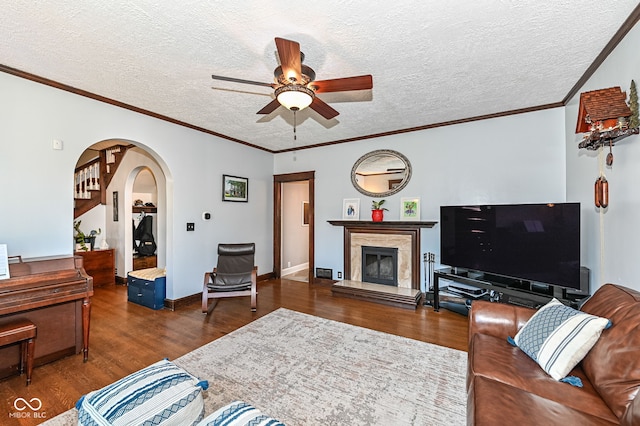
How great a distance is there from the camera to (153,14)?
1.83m

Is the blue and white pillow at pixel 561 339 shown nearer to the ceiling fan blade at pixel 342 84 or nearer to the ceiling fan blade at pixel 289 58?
the ceiling fan blade at pixel 342 84

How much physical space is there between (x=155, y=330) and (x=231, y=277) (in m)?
1.11

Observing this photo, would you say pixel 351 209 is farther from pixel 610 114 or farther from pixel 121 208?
pixel 121 208

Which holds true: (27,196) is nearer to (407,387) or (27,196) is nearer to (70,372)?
(70,372)

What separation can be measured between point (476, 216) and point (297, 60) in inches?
110

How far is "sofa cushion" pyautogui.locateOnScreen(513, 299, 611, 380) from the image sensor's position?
4.83 feet

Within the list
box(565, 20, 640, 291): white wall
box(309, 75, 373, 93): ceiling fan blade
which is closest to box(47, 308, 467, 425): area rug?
box(565, 20, 640, 291): white wall

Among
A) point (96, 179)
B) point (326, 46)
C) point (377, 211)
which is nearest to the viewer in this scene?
point (326, 46)

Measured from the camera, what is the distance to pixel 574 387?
1.40 metres

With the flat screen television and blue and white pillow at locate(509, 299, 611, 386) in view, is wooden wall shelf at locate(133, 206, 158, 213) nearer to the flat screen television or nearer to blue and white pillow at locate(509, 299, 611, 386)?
the flat screen television

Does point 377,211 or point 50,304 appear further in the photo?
point 377,211

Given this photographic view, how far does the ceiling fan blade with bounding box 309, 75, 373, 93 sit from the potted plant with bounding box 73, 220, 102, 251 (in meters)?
4.91

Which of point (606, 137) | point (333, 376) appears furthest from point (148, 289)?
point (606, 137)

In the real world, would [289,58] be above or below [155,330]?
above
